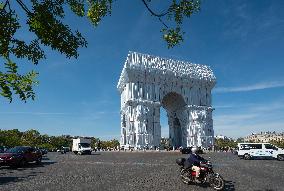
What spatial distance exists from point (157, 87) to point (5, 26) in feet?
212

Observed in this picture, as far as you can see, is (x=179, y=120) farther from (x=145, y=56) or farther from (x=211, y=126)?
(x=145, y=56)

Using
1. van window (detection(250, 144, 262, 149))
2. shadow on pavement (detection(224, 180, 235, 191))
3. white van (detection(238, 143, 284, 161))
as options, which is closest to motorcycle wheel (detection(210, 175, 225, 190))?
shadow on pavement (detection(224, 180, 235, 191))

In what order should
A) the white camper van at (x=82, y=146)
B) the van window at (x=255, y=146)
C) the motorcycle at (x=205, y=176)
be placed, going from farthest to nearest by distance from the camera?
the white camper van at (x=82, y=146) < the van window at (x=255, y=146) < the motorcycle at (x=205, y=176)

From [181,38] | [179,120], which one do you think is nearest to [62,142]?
[179,120]

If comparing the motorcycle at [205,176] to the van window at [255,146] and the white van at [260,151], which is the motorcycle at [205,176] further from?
the van window at [255,146]

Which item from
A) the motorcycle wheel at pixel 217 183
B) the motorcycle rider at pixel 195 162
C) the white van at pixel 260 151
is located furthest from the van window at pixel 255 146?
the motorcycle wheel at pixel 217 183

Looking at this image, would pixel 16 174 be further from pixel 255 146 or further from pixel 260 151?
pixel 255 146

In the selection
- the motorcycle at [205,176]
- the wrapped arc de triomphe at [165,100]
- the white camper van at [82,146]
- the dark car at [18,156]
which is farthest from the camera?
the wrapped arc de triomphe at [165,100]

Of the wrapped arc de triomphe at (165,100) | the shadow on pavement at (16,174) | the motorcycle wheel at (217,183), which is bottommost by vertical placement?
the shadow on pavement at (16,174)

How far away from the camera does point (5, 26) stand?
7.07 metres

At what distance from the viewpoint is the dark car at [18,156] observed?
25.0 metres

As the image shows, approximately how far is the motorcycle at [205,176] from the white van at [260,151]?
24287mm

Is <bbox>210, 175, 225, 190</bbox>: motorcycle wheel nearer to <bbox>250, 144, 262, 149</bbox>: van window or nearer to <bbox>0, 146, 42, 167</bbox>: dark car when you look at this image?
<bbox>0, 146, 42, 167</bbox>: dark car

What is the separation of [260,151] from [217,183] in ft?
88.9
